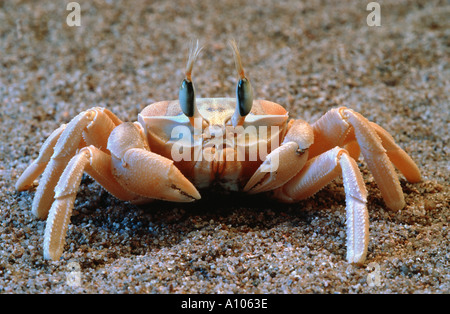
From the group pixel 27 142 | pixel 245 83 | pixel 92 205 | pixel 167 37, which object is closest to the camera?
pixel 245 83

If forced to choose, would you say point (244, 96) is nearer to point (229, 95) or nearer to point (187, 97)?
point (187, 97)

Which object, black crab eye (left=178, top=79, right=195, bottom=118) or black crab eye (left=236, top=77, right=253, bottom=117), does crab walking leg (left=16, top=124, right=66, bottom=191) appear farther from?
black crab eye (left=236, top=77, right=253, bottom=117)

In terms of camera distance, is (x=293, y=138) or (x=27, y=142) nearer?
(x=293, y=138)

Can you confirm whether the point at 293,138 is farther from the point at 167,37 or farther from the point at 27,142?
the point at 167,37

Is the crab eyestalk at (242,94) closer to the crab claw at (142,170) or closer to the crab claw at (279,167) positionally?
the crab claw at (279,167)

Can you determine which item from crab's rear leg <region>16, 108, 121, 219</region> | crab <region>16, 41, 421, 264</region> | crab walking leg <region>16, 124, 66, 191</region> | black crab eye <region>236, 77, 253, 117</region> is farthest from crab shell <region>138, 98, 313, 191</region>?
crab walking leg <region>16, 124, 66, 191</region>

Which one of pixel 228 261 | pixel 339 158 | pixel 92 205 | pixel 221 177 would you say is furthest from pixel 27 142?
pixel 339 158
